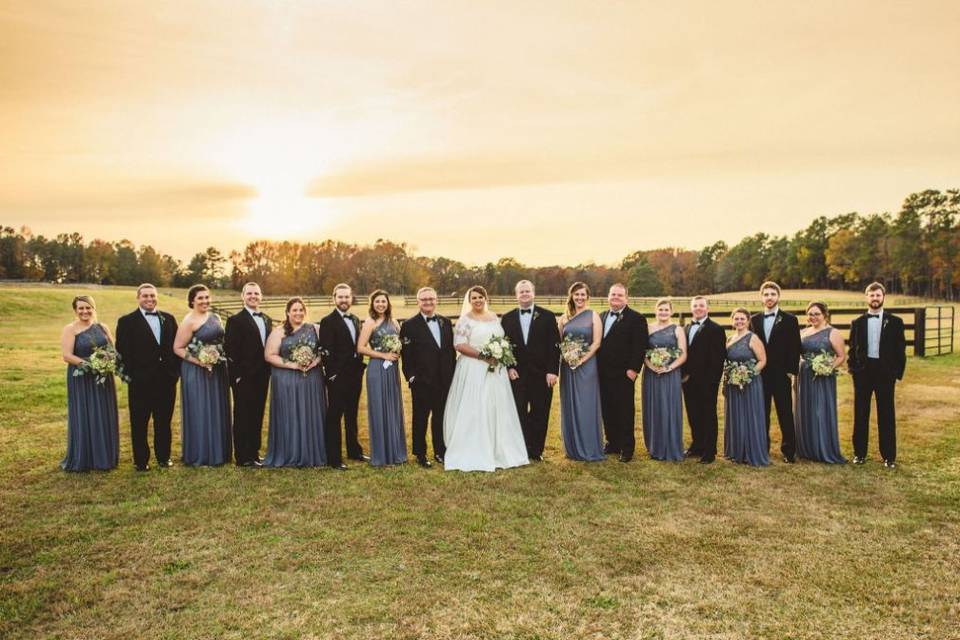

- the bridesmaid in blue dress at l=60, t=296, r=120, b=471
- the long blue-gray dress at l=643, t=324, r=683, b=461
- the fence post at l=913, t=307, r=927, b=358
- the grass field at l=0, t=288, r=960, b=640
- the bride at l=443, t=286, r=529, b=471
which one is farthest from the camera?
the fence post at l=913, t=307, r=927, b=358

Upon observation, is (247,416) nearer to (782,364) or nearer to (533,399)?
(533,399)

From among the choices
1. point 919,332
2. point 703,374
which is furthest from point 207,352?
point 919,332

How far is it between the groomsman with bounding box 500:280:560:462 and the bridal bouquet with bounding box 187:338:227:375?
147 inches

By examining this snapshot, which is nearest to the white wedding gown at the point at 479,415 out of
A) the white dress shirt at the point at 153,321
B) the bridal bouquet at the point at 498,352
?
the bridal bouquet at the point at 498,352

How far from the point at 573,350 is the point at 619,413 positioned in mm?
1057

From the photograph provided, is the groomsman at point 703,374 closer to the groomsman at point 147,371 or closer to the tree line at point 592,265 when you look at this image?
the groomsman at point 147,371

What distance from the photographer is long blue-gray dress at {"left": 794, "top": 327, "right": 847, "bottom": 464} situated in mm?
8188

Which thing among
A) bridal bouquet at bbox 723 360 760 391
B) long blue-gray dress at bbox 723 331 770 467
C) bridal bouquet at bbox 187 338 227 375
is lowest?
long blue-gray dress at bbox 723 331 770 467

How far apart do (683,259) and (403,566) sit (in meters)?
113

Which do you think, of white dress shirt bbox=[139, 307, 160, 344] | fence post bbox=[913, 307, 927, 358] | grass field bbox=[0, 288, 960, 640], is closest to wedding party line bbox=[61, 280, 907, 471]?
white dress shirt bbox=[139, 307, 160, 344]

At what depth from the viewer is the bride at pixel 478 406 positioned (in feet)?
26.8

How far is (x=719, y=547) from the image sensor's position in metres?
5.48

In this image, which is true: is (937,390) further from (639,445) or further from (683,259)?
(683,259)

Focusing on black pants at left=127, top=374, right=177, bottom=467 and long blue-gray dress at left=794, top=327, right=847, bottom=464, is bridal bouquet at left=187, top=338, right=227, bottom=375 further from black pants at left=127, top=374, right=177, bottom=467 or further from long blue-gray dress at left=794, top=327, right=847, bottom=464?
long blue-gray dress at left=794, top=327, right=847, bottom=464
